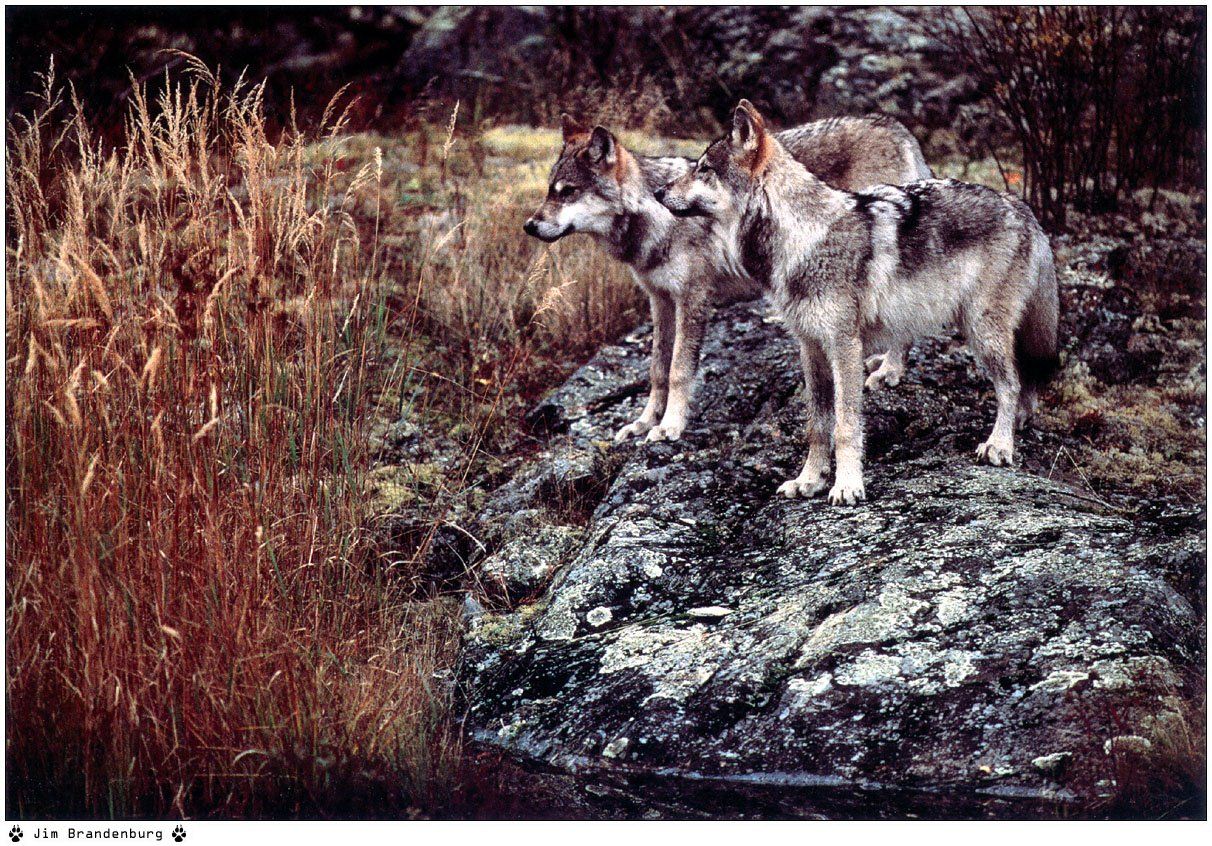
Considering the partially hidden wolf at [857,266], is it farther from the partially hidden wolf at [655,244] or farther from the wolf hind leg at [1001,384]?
the partially hidden wolf at [655,244]

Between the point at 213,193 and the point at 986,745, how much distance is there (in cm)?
288

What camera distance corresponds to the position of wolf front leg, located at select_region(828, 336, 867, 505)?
15.6 ft

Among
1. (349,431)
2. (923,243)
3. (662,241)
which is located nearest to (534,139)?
(662,241)

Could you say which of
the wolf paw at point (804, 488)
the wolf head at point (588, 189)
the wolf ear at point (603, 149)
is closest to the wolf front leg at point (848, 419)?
the wolf paw at point (804, 488)

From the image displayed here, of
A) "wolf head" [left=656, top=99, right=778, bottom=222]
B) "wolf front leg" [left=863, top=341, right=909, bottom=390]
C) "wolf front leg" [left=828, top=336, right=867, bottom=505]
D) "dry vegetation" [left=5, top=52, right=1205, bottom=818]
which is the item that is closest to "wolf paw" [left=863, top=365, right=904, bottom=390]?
"wolf front leg" [left=863, top=341, right=909, bottom=390]

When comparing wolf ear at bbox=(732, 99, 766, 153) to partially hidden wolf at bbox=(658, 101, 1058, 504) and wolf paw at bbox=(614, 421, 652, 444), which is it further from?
wolf paw at bbox=(614, 421, 652, 444)

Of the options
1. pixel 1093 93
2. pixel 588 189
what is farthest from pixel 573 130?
pixel 1093 93

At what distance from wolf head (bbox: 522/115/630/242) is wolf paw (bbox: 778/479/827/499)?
6.02ft

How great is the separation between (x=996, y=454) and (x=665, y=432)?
1616 millimetres

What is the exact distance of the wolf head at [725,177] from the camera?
4836 millimetres

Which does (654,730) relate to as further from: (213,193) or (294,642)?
(213,193)

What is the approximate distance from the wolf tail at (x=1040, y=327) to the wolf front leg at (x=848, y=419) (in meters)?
0.91

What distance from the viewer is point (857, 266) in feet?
15.7

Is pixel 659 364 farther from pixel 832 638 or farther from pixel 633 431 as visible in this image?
pixel 832 638
